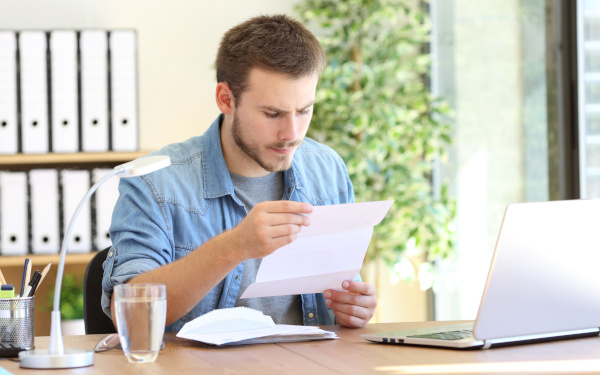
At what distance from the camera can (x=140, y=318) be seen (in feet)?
3.65

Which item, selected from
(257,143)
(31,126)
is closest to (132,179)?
(257,143)

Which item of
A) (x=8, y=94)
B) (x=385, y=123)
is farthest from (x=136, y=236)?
(x=385, y=123)

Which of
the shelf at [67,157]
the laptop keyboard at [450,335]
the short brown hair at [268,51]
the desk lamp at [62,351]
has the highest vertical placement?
the short brown hair at [268,51]

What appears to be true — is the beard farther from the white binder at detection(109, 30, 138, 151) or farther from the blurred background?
the blurred background

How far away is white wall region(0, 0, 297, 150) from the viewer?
3.17 meters

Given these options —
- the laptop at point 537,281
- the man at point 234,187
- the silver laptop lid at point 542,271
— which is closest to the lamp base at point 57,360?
the man at point 234,187

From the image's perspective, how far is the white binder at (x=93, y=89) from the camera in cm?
263

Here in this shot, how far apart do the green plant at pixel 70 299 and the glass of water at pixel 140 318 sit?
66.3 inches

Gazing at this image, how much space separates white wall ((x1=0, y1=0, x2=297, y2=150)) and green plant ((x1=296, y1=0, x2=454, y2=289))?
1.31 ft

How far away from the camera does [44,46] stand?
8.59 ft

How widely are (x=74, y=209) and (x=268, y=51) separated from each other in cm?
131

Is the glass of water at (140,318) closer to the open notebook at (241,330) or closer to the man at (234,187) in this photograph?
the open notebook at (241,330)

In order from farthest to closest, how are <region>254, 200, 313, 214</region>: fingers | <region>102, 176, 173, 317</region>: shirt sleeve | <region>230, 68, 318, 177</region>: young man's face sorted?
1. <region>230, 68, 318, 177</region>: young man's face
2. <region>102, 176, 173, 317</region>: shirt sleeve
3. <region>254, 200, 313, 214</region>: fingers

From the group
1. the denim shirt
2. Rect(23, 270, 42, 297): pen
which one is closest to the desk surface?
Rect(23, 270, 42, 297): pen
